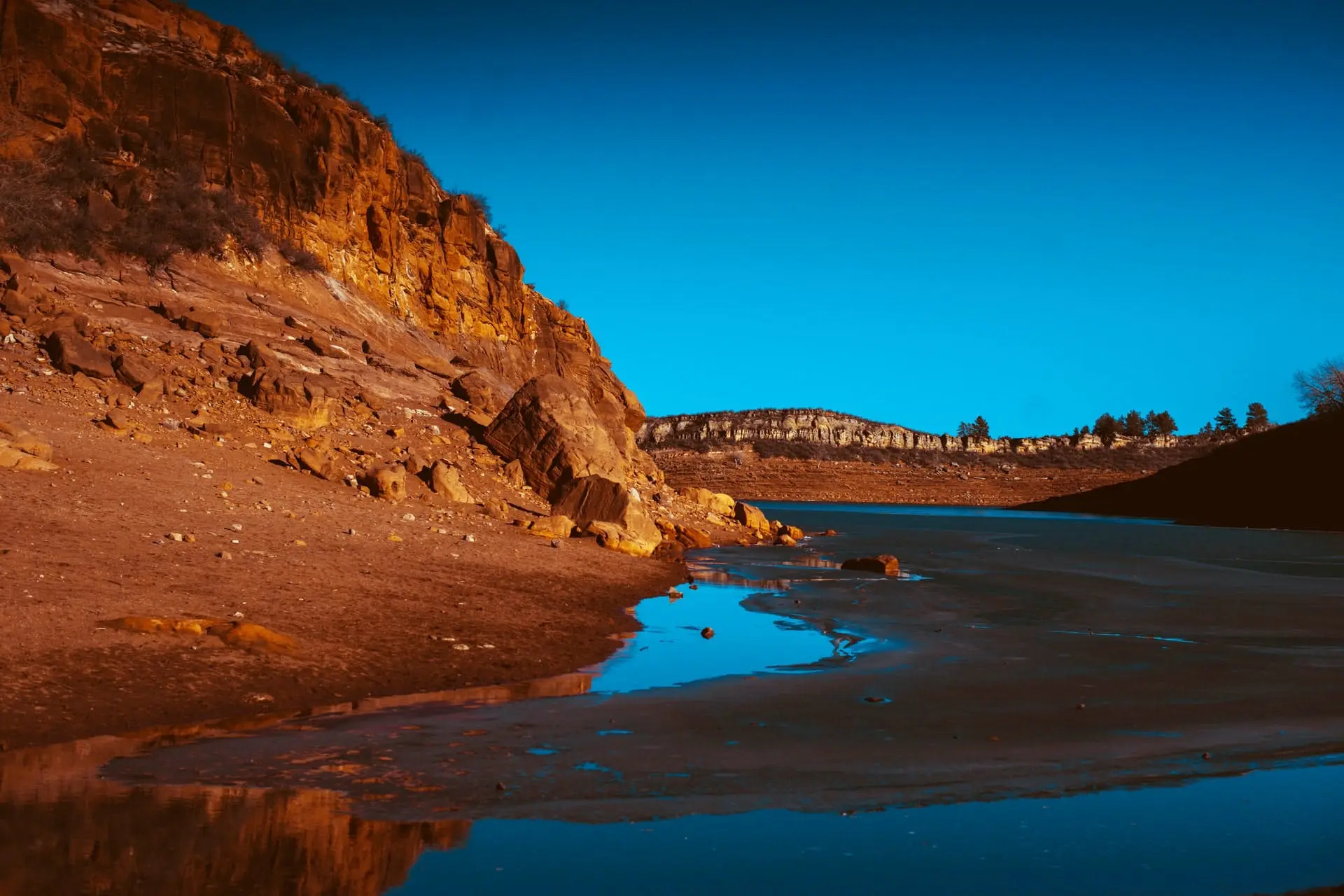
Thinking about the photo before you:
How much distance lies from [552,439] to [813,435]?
13281cm

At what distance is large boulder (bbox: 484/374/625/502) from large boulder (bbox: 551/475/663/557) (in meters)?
0.46

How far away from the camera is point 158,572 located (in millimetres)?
10750

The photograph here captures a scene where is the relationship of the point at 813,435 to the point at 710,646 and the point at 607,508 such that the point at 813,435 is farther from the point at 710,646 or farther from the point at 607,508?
the point at 710,646

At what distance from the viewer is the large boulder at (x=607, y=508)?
70.8 feet

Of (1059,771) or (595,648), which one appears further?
(595,648)

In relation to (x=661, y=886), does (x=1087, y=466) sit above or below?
above

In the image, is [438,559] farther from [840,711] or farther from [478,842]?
[478,842]

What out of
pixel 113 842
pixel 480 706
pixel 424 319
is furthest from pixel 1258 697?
pixel 424 319

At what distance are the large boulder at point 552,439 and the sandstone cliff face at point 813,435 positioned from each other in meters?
108

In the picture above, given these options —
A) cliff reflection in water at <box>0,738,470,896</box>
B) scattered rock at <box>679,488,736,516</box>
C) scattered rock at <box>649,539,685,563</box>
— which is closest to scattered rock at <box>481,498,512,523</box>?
scattered rock at <box>649,539,685,563</box>

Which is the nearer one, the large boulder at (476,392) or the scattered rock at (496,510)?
the scattered rock at (496,510)

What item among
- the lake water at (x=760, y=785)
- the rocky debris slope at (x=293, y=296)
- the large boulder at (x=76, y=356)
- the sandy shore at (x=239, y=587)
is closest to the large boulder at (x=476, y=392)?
the rocky debris slope at (x=293, y=296)

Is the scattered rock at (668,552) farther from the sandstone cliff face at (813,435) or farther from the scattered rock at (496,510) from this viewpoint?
the sandstone cliff face at (813,435)

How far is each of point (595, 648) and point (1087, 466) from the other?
11641 cm
